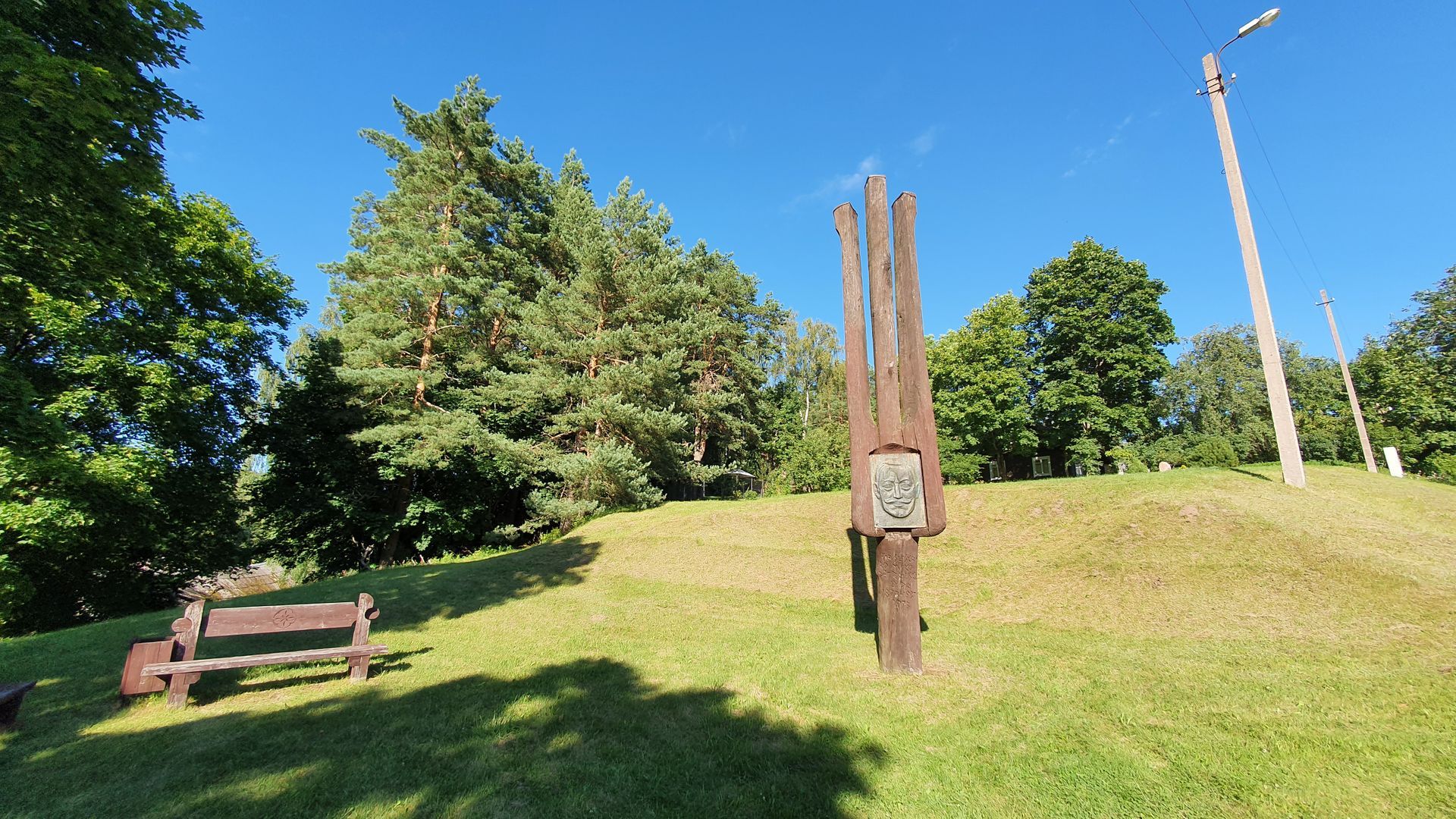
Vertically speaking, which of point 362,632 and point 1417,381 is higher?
point 1417,381

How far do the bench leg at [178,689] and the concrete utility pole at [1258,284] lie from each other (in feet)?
59.8

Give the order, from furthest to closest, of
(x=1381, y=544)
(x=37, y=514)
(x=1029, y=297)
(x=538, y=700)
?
1. (x=1029, y=297)
2. (x=37, y=514)
3. (x=1381, y=544)
4. (x=538, y=700)

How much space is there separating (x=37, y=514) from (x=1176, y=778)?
691 inches

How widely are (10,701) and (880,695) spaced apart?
7986 mm

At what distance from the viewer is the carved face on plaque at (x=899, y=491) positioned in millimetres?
6262

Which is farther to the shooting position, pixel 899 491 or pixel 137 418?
pixel 137 418

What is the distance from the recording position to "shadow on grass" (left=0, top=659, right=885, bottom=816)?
11.2ft

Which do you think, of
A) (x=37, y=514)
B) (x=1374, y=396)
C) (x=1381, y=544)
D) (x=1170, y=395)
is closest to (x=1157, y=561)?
(x=1381, y=544)

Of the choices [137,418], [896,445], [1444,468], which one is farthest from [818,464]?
[1444,468]

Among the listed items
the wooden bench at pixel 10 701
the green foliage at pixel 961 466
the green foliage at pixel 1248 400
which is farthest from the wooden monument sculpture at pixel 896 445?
the green foliage at pixel 1248 400

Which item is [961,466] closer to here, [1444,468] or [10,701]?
[1444,468]

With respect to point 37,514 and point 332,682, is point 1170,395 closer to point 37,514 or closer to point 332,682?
point 332,682

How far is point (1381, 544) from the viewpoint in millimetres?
8336

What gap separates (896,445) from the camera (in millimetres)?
6395
